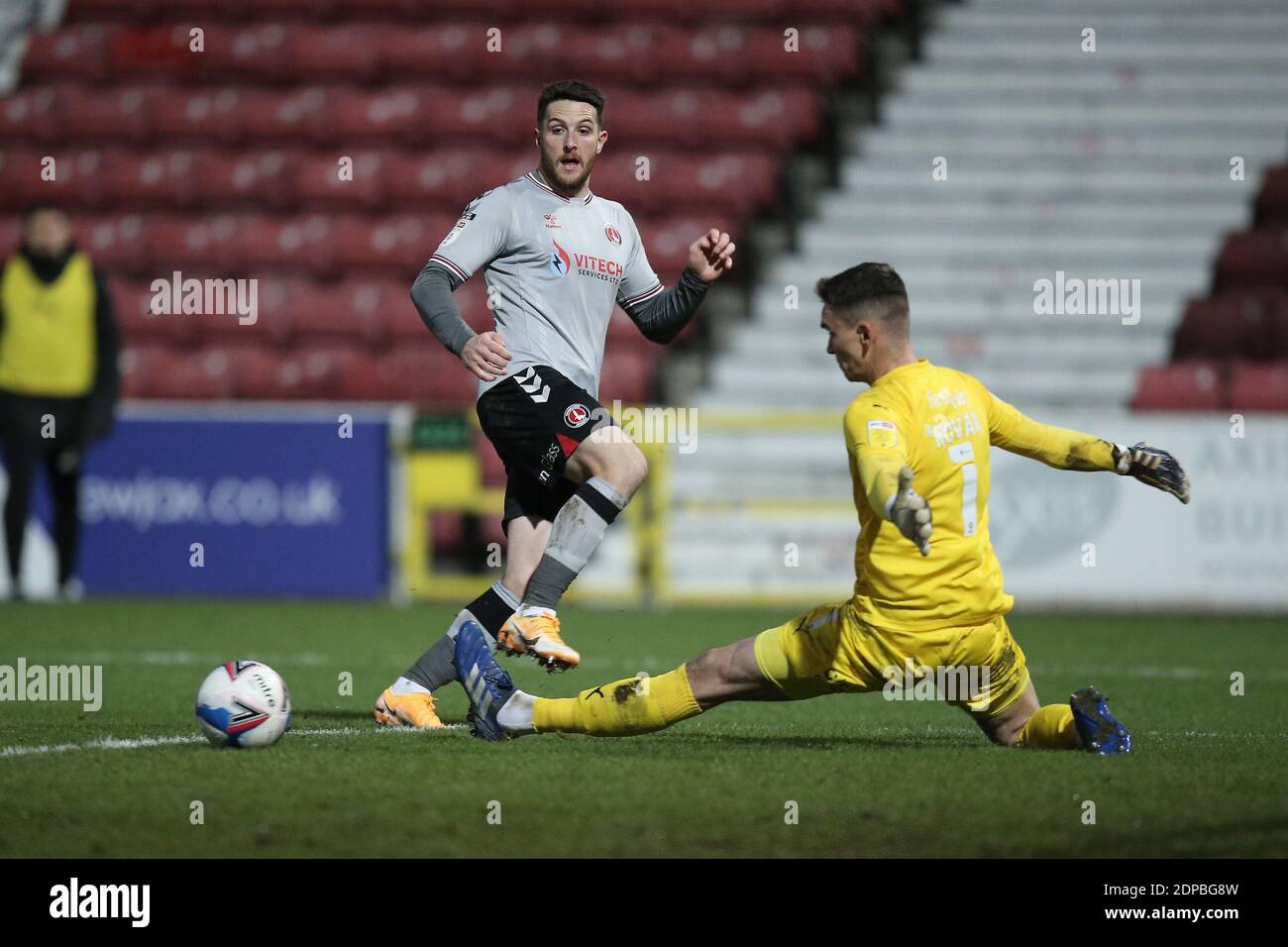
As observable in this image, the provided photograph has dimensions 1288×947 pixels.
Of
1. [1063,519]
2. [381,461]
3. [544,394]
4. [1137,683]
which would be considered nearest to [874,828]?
[544,394]

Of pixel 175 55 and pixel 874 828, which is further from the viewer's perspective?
pixel 175 55

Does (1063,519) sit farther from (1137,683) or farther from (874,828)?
(874,828)

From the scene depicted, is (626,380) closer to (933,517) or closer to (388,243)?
(388,243)

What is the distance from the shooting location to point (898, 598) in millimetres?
4812

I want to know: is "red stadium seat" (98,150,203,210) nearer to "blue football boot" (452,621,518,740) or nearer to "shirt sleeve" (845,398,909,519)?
"blue football boot" (452,621,518,740)

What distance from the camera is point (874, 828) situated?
398cm

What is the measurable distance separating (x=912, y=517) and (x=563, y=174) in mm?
1928

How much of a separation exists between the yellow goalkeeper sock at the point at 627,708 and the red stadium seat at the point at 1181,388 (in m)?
8.17

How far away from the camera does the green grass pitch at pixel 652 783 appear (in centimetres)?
387

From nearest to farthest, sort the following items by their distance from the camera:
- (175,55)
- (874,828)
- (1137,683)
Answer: (874,828), (1137,683), (175,55)

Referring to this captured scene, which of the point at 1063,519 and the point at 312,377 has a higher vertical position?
the point at 312,377

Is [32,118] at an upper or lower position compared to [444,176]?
upper

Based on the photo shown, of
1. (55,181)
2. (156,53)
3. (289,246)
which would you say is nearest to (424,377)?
(289,246)

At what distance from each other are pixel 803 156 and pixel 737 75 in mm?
875
